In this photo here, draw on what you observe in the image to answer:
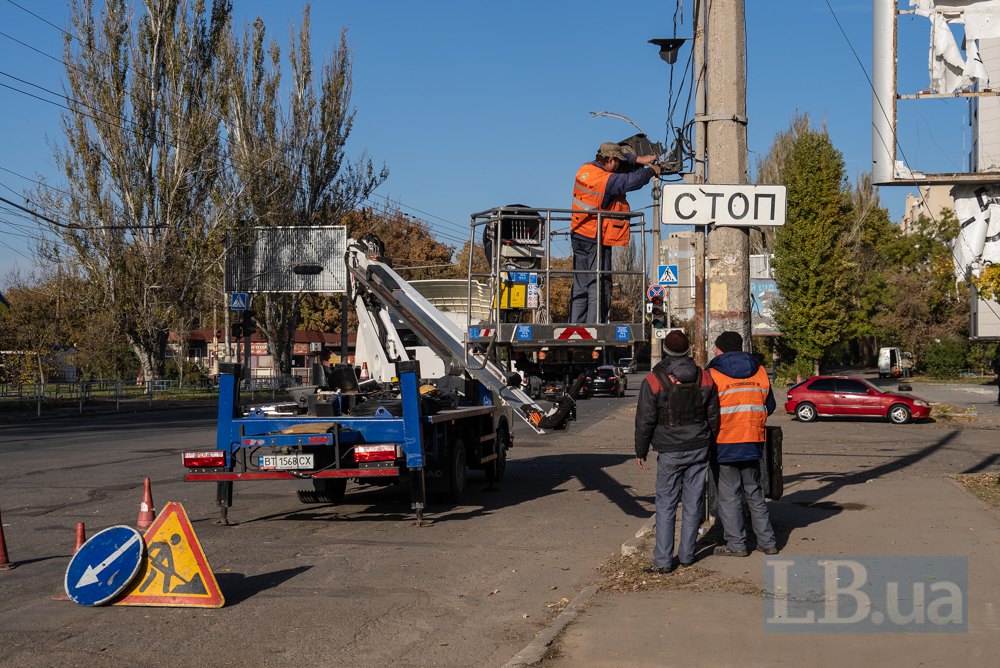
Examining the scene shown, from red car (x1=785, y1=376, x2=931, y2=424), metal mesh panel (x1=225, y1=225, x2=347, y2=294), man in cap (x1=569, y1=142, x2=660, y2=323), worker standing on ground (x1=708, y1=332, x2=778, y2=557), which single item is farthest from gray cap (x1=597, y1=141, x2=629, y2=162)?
metal mesh panel (x1=225, y1=225, x2=347, y2=294)

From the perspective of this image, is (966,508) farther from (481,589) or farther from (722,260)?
(481,589)

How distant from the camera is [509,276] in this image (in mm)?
11547

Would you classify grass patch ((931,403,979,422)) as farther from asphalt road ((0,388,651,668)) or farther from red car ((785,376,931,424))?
asphalt road ((0,388,651,668))

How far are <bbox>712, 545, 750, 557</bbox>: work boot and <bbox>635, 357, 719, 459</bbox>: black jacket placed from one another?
91 cm

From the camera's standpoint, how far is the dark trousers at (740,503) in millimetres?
8484

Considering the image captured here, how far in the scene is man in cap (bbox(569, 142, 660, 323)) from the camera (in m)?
11.4

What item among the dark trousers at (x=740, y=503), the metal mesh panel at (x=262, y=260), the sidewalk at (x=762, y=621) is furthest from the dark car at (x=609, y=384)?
the dark trousers at (x=740, y=503)

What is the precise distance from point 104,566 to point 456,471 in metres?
5.72

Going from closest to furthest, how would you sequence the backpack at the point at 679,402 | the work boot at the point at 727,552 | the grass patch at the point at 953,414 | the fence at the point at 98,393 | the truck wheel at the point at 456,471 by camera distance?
1. the backpack at the point at 679,402
2. the work boot at the point at 727,552
3. the truck wheel at the point at 456,471
4. the grass patch at the point at 953,414
5. the fence at the point at 98,393

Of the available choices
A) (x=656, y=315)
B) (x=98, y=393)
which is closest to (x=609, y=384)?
(x=98, y=393)

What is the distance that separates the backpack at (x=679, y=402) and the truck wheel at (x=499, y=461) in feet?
20.6

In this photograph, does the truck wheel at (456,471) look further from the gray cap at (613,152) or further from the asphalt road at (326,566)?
the gray cap at (613,152)

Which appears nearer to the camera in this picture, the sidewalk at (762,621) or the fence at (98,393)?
the sidewalk at (762,621)

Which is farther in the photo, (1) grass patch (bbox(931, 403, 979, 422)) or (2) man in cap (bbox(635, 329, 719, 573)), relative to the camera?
(1) grass patch (bbox(931, 403, 979, 422))
